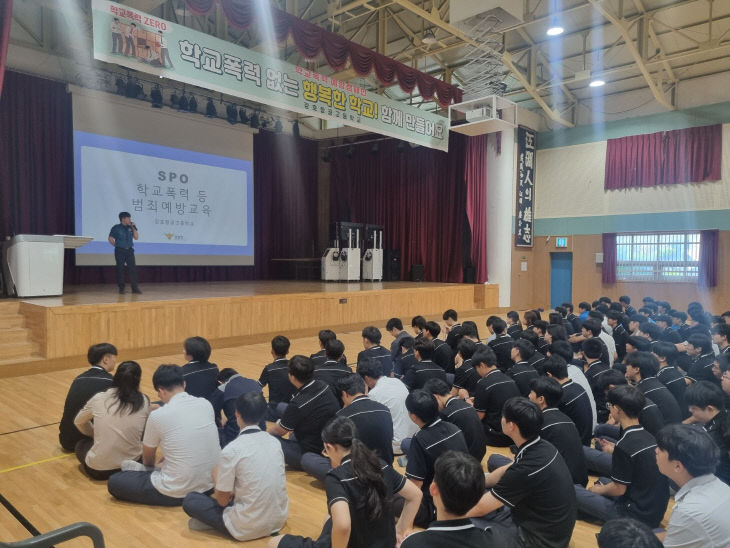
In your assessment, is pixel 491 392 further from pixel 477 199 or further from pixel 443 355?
pixel 477 199

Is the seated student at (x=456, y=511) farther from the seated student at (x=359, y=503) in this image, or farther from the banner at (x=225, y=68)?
the banner at (x=225, y=68)

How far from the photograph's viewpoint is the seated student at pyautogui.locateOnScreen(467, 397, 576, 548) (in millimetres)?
1865

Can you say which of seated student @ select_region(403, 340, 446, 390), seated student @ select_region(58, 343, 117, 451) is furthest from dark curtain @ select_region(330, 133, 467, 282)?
seated student @ select_region(58, 343, 117, 451)

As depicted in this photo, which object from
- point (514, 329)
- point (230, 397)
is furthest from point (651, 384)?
point (230, 397)

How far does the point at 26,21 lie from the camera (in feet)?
27.5

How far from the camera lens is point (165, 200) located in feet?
31.0

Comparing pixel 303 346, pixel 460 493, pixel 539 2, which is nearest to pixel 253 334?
pixel 303 346

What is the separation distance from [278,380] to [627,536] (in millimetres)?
2797

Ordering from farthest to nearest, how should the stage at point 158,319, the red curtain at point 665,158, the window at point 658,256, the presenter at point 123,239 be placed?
the window at point 658,256 < the red curtain at point 665,158 < the presenter at point 123,239 < the stage at point 158,319

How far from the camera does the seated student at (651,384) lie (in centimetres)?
287

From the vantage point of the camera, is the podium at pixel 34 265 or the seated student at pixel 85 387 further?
the podium at pixel 34 265

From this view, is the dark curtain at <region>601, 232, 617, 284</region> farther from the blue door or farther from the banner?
the banner

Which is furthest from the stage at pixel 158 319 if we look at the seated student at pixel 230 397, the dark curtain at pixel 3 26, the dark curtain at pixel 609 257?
the dark curtain at pixel 609 257

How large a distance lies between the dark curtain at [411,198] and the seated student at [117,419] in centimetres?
1008
